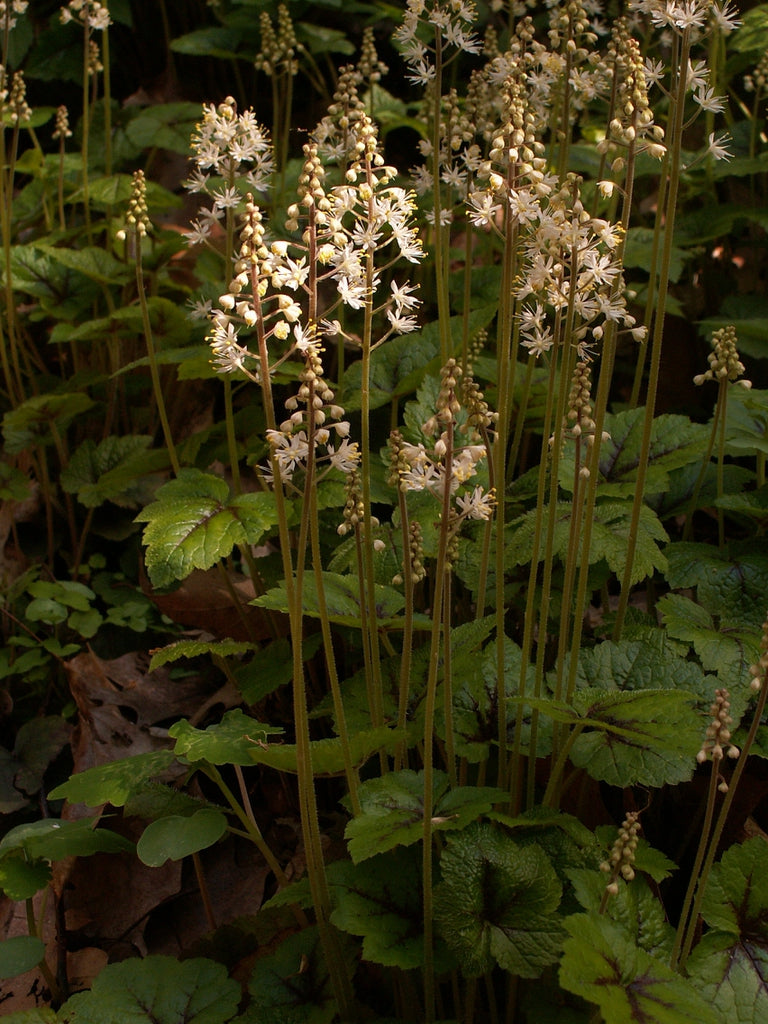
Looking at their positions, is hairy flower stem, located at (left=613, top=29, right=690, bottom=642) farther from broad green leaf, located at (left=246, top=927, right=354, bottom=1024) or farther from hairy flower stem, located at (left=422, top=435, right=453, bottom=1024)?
broad green leaf, located at (left=246, top=927, right=354, bottom=1024)

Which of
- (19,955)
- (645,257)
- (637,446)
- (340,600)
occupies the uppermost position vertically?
(645,257)

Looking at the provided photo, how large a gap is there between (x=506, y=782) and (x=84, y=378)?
2.61m

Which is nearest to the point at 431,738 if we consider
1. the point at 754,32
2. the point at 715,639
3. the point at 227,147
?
the point at 715,639

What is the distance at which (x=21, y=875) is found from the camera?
2.19 metres

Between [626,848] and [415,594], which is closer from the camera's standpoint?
[626,848]

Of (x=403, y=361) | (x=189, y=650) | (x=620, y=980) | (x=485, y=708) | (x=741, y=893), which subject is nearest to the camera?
(x=620, y=980)

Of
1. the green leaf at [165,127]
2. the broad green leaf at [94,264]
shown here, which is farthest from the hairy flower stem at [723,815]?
the green leaf at [165,127]

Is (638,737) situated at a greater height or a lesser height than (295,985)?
greater

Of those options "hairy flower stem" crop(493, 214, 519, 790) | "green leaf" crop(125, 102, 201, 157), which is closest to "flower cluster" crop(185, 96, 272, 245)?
"hairy flower stem" crop(493, 214, 519, 790)

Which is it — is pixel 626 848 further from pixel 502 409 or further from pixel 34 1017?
pixel 34 1017

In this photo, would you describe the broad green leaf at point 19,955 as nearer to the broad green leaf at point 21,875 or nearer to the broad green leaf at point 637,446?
the broad green leaf at point 21,875

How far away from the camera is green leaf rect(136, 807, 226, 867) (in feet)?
6.41

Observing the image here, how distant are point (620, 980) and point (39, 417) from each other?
2973 millimetres

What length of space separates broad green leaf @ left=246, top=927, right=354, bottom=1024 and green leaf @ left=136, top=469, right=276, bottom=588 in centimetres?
95
